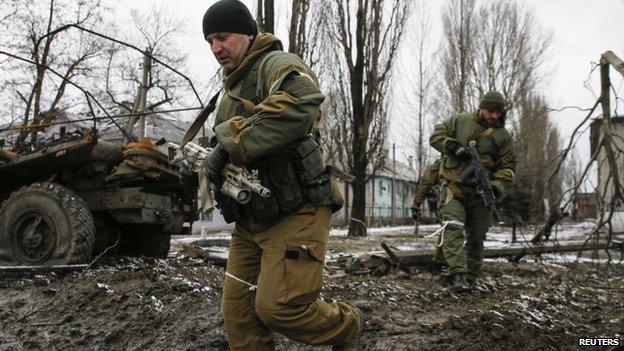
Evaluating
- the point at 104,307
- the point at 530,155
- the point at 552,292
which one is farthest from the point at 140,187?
the point at 530,155

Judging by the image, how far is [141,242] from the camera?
277 inches

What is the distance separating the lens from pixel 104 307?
171 inches

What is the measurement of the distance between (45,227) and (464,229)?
425 centimetres

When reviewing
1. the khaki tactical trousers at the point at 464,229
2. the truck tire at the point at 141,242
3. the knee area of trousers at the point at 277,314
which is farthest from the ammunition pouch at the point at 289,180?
the truck tire at the point at 141,242

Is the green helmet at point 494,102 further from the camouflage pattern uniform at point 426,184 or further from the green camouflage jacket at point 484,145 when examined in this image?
the camouflage pattern uniform at point 426,184

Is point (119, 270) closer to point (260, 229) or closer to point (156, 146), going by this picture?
point (156, 146)

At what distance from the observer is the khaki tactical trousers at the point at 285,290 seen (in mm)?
2426

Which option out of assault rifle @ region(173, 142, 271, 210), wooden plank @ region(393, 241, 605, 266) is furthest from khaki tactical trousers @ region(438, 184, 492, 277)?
assault rifle @ region(173, 142, 271, 210)

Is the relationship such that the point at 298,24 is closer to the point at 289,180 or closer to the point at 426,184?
the point at 426,184

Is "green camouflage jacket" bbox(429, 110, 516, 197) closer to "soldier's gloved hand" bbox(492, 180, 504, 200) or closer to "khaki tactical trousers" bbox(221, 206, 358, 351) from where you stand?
"soldier's gloved hand" bbox(492, 180, 504, 200)

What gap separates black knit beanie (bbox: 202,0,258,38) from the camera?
8.64 ft

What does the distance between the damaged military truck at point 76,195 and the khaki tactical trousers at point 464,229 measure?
8.73ft

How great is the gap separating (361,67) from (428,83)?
58.1 ft

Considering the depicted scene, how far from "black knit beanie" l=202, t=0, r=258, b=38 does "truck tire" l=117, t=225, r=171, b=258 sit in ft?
15.6
